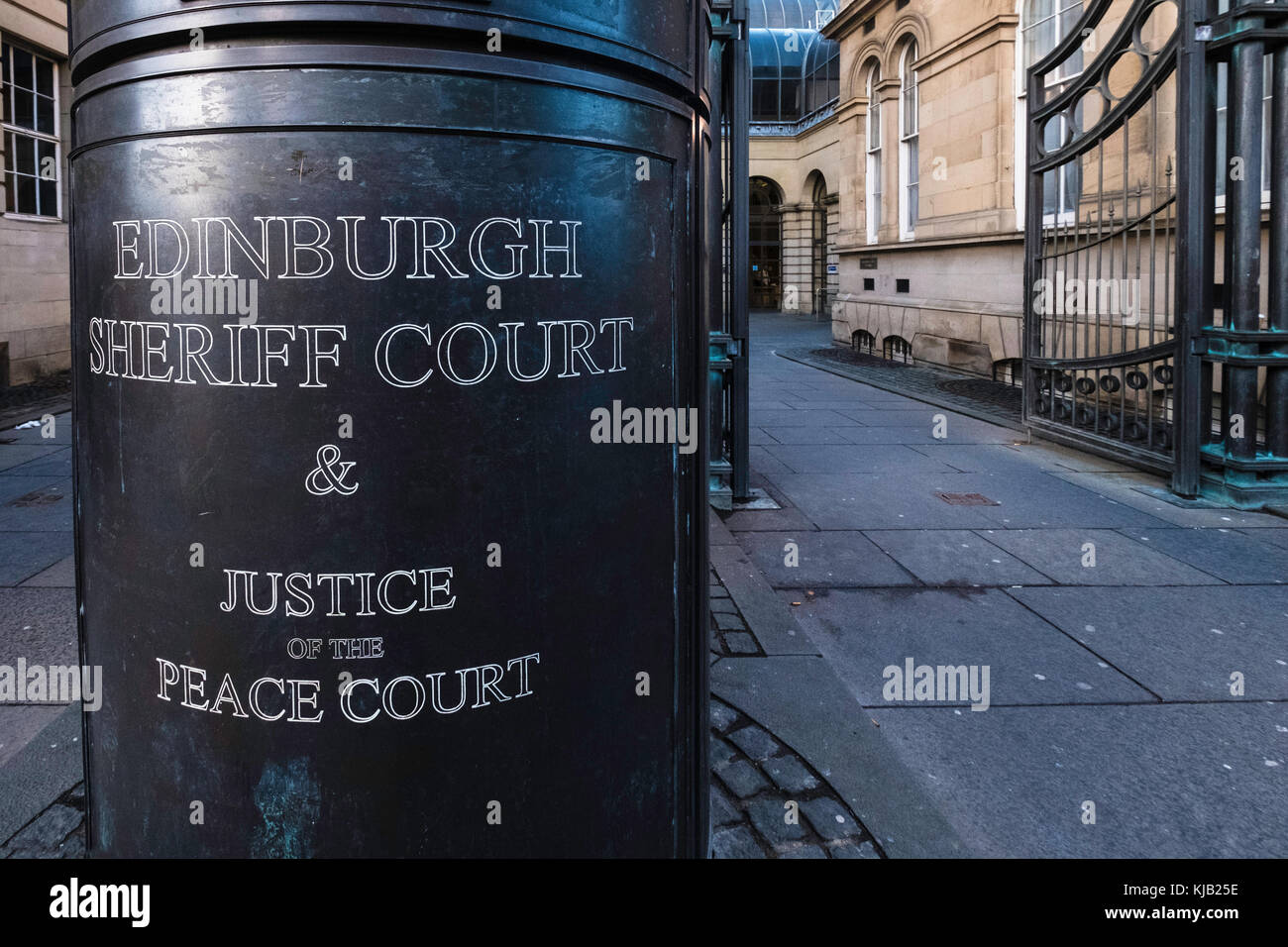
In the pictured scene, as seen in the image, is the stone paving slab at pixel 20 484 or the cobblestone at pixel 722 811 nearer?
the cobblestone at pixel 722 811

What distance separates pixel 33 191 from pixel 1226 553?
1527 centimetres

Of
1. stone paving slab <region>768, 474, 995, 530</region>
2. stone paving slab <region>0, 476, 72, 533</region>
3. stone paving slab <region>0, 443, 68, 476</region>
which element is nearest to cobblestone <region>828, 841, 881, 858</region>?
stone paving slab <region>768, 474, 995, 530</region>

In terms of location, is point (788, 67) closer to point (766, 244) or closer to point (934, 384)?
point (766, 244)

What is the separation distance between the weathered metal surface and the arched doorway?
41584 mm

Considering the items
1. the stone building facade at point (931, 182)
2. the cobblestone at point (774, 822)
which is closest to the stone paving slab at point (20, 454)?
the cobblestone at point (774, 822)

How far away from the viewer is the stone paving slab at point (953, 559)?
509cm

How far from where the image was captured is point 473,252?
1.57m

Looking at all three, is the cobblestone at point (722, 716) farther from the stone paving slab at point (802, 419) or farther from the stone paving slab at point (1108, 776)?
the stone paving slab at point (802, 419)

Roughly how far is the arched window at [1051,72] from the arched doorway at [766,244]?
28.2 metres

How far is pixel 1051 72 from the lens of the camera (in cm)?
1228

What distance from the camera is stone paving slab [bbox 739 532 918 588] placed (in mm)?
5098

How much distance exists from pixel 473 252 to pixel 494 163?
140mm

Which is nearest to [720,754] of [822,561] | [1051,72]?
[822,561]
